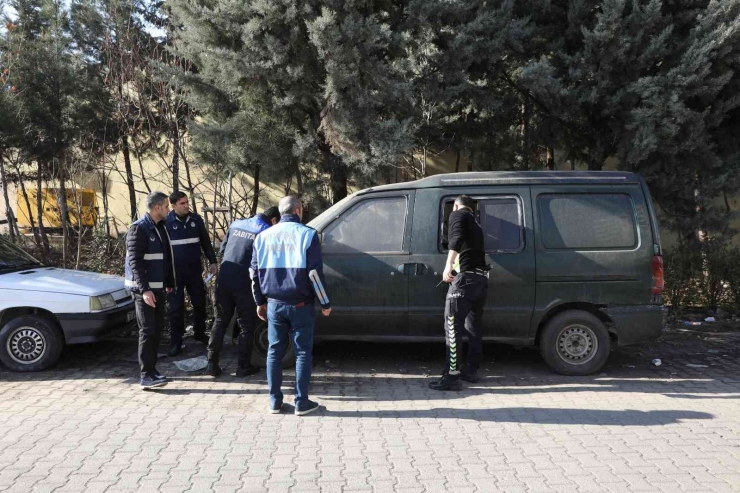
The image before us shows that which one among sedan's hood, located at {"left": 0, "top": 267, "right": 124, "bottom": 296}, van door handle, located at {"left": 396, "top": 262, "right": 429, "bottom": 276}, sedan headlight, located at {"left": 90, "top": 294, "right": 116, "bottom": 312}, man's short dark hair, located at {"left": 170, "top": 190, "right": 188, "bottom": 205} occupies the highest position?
man's short dark hair, located at {"left": 170, "top": 190, "right": 188, "bottom": 205}

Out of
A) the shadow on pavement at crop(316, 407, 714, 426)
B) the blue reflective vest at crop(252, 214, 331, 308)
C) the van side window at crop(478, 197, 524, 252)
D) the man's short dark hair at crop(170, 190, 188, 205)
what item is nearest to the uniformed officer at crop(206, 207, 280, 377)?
the blue reflective vest at crop(252, 214, 331, 308)

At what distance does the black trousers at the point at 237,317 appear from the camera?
611cm

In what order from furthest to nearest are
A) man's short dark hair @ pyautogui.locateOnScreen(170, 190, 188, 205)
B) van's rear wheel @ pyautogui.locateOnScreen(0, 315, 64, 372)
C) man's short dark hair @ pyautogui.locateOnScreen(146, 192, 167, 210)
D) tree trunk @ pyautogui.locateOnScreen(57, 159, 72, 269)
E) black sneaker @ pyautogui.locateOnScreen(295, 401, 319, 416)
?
tree trunk @ pyautogui.locateOnScreen(57, 159, 72, 269), man's short dark hair @ pyautogui.locateOnScreen(170, 190, 188, 205), van's rear wheel @ pyautogui.locateOnScreen(0, 315, 64, 372), man's short dark hair @ pyautogui.locateOnScreen(146, 192, 167, 210), black sneaker @ pyautogui.locateOnScreen(295, 401, 319, 416)

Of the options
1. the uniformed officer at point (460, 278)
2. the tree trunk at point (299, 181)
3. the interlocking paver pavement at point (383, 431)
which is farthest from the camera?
the tree trunk at point (299, 181)

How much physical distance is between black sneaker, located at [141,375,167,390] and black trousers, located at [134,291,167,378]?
0.04 meters

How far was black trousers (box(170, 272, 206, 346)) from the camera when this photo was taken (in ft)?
23.4

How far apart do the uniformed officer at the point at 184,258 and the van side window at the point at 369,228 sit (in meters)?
1.84

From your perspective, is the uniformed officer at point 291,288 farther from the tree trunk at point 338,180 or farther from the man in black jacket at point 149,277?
the tree trunk at point 338,180

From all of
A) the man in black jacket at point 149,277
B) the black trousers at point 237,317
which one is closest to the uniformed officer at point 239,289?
the black trousers at point 237,317

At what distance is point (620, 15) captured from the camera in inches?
320

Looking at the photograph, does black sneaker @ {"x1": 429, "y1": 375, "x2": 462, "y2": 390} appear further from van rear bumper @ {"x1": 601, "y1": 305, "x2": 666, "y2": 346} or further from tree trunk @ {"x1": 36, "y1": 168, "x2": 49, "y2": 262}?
tree trunk @ {"x1": 36, "y1": 168, "x2": 49, "y2": 262}

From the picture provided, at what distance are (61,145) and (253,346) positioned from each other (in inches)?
217

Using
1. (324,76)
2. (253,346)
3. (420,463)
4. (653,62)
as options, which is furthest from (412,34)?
(420,463)

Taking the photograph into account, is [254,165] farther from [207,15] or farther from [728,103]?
[728,103]
